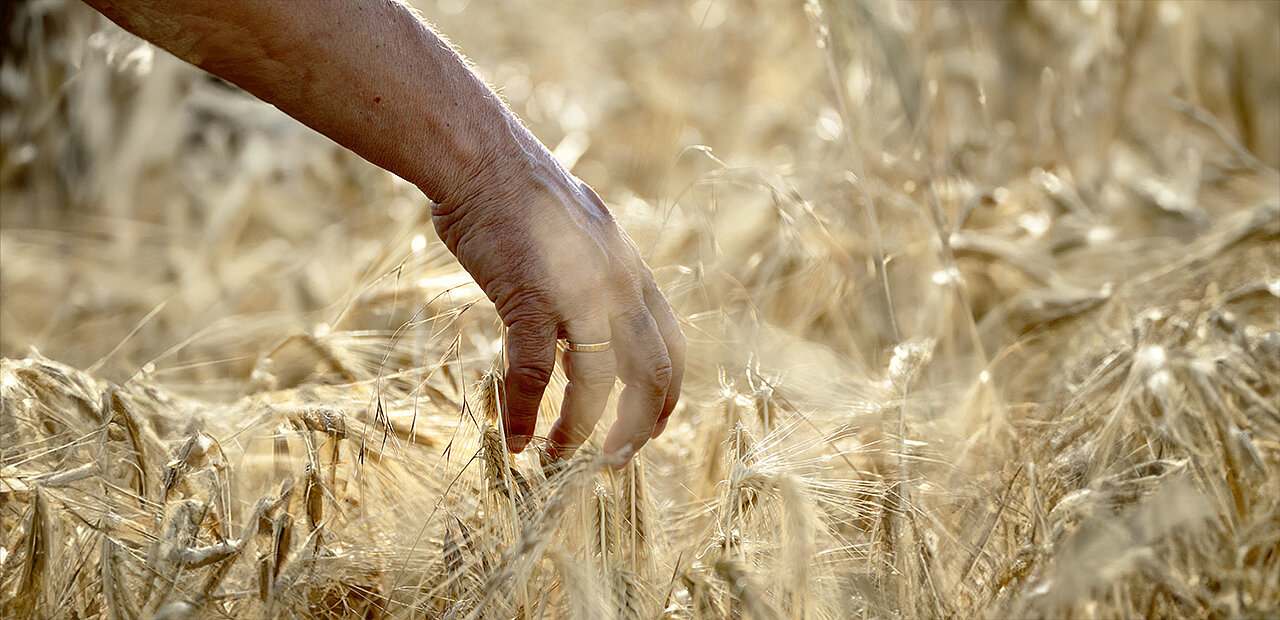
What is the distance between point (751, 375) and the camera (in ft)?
3.69

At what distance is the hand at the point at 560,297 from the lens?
937mm

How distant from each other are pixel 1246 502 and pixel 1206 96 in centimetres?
175

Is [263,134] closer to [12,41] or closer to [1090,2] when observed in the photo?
[12,41]

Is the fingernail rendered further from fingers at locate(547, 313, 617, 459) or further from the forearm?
the forearm

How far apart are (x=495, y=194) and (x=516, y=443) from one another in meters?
0.24

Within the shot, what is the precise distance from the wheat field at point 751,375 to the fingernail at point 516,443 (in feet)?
0.08

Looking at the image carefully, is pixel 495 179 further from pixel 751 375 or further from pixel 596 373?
pixel 751 375

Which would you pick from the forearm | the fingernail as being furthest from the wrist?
the fingernail

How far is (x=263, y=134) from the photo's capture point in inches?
103

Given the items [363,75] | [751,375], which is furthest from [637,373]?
[363,75]

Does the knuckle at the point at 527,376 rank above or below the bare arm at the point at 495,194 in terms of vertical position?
below

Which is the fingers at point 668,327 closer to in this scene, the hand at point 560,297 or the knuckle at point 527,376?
the hand at point 560,297

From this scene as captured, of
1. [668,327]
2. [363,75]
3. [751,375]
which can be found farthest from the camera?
[751,375]

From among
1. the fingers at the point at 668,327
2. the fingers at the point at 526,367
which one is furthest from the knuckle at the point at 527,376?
the fingers at the point at 668,327
